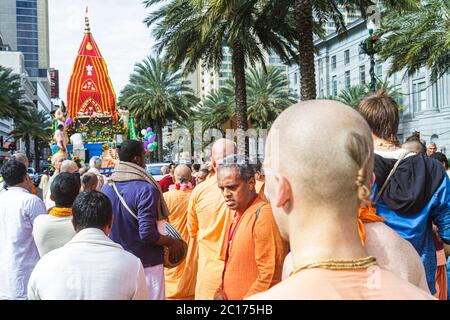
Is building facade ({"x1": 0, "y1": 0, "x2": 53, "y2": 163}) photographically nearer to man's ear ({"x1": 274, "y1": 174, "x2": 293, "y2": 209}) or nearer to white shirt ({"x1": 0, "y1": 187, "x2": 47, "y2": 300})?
white shirt ({"x1": 0, "y1": 187, "x2": 47, "y2": 300})

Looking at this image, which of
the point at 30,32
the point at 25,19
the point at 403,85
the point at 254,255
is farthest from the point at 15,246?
the point at 30,32

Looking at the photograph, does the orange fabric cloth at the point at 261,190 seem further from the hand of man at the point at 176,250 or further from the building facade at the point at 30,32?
the building facade at the point at 30,32

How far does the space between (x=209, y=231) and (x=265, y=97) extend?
108 ft

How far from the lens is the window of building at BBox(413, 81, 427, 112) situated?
4394cm

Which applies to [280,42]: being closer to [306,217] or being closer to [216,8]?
[216,8]

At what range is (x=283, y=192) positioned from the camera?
4.91 feet

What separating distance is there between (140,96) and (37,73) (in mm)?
109052

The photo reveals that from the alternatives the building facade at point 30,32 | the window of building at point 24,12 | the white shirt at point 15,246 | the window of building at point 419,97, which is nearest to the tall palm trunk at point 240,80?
the white shirt at point 15,246

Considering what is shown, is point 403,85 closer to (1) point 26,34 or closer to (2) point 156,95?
(2) point 156,95

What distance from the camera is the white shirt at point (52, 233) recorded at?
167 inches

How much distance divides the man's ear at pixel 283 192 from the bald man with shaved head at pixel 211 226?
250 cm

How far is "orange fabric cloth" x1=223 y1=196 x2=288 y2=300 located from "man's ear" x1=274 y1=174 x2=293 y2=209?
2001mm

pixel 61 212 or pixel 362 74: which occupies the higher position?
pixel 362 74

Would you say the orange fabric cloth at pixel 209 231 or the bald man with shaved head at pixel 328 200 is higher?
the bald man with shaved head at pixel 328 200
